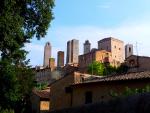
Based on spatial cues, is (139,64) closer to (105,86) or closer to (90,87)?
(90,87)

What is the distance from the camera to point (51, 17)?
22875 mm

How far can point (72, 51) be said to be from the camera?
141m

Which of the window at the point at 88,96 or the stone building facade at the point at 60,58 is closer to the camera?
the window at the point at 88,96

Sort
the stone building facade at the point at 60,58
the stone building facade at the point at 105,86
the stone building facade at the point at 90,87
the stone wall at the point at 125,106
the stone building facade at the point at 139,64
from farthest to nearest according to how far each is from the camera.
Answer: the stone building facade at the point at 60,58 < the stone building facade at the point at 139,64 < the stone building facade at the point at 90,87 < the stone building facade at the point at 105,86 < the stone wall at the point at 125,106

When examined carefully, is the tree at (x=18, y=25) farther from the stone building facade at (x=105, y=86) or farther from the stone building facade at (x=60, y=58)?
the stone building facade at (x=60, y=58)

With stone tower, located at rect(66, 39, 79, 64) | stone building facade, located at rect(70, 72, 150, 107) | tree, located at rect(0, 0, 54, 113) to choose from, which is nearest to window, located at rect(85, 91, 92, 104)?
stone building facade, located at rect(70, 72, 150, 107)

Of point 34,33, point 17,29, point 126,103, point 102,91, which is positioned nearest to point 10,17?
point 17,29

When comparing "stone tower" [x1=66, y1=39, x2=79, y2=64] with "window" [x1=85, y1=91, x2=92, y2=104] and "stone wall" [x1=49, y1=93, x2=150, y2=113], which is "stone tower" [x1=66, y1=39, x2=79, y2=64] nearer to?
"window" [x1=85, y1=91, x2=92, y2=104]

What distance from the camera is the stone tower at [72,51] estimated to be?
140250 mm

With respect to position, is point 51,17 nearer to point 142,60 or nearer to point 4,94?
point 4,94

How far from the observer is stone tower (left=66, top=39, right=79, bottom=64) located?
140250 millimetres

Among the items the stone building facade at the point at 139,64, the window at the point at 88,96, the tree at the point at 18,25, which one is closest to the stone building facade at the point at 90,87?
the window at the point at 88,96

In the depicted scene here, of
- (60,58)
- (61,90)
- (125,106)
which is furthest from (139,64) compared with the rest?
(125,106)

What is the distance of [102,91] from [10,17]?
17385 mm
